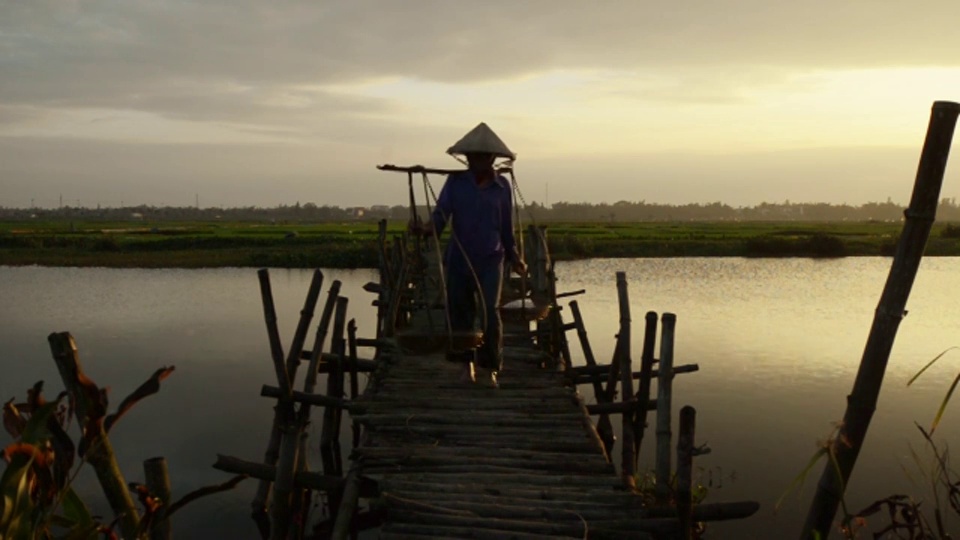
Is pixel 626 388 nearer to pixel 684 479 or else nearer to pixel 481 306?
pixel 481 306

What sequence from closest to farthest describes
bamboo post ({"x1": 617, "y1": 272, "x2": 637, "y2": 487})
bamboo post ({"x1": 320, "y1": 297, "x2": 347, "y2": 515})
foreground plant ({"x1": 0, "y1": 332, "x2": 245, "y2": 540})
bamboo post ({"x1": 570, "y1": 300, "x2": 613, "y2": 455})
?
foreground plant ({"x1": 0, "y1": 332, "x2": 245, "y2": 540}), bamboo post ({"x1": 617, "y1": 272, "x2": 637, "y2": 487}), bamboo post ({"x1": 320, "y1": 297, "x2": 347, "y2": 515}), bamboo post ({"x1": 570, "y1": 300, "x2": 613, "y2": 455})

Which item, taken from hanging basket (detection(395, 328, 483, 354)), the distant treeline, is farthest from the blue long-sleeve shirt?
the distant treeline

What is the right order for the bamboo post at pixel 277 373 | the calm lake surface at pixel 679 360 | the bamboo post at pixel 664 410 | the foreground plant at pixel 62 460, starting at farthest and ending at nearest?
the calm lake surface at pixel 679 360 → the bamboo post at pixel 277 373 → the bamboo post at pixel 664 410 → the foreground plant at pixel 62 460

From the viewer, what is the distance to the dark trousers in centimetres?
566

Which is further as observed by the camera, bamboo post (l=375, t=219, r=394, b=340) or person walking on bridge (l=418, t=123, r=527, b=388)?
bamboo post (l=375, t=219, r=394, b=340)

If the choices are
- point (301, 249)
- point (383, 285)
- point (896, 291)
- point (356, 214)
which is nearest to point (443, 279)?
point (896, 291)

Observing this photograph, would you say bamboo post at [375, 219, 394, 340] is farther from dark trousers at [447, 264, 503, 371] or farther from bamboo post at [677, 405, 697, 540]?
bamboo post at [677, 405, 697, 540]

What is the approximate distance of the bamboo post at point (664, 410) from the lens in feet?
15.4

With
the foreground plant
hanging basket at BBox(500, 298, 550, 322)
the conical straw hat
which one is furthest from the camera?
hanging basket at BBox(500, 298, 550, 322)

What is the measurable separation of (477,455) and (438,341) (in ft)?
3.88

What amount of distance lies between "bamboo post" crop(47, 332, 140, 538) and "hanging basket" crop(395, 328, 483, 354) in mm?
3912

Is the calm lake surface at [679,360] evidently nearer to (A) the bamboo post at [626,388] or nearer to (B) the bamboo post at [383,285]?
(A) the bamboo post at [626,388]

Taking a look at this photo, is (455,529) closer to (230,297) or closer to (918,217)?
(918,217)

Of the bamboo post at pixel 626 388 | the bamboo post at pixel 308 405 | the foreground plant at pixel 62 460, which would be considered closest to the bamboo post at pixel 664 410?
the bamboo post at pixel 626 388
